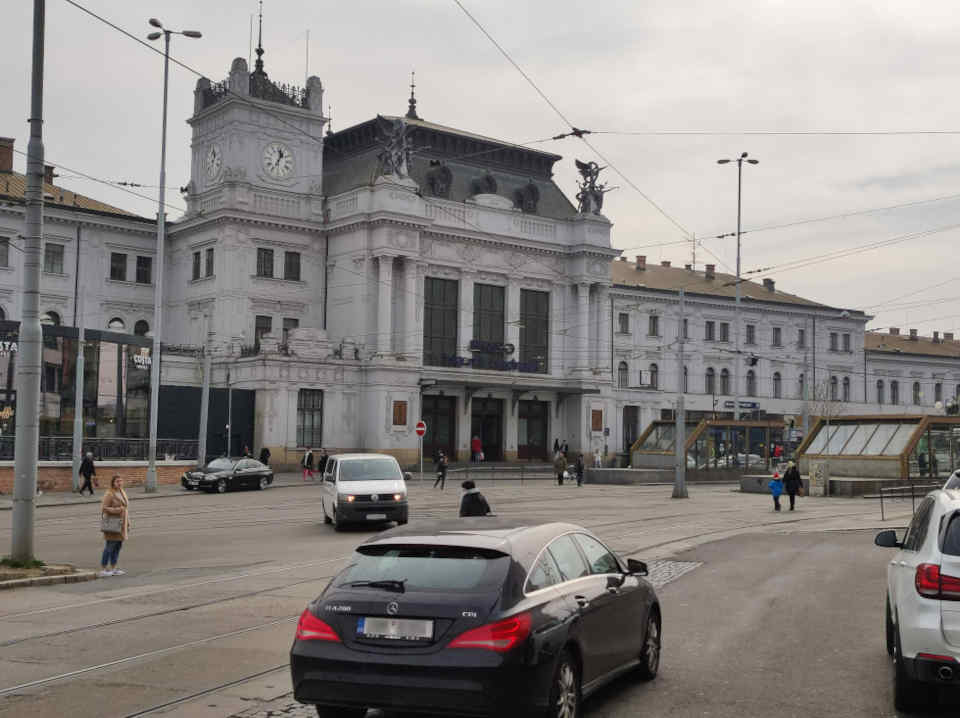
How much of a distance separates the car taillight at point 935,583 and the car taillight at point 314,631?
4182 millimetres

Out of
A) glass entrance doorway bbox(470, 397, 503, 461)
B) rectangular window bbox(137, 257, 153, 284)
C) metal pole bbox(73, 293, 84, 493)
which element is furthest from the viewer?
glass entrance doorway bbox(470, 397, 503, 461)

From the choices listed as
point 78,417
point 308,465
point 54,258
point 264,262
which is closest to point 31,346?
point 78,417

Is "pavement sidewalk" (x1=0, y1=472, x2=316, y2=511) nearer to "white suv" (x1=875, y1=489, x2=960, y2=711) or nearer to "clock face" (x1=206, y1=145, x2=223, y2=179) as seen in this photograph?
"clock face" (x1=206, y1=145, x2=223, y2=179)

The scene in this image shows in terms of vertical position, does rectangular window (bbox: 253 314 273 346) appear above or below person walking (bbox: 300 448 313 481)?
above

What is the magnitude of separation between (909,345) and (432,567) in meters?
109

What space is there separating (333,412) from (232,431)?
5.71 m

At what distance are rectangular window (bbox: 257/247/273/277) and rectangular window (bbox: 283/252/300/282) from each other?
934mm

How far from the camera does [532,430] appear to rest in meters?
72.2

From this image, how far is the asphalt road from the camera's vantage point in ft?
29.8

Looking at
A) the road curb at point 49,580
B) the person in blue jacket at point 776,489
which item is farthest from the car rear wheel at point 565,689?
the person in blue jacket at point 776,489

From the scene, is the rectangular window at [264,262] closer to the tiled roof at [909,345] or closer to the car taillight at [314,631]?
the car taillight at [314,631]

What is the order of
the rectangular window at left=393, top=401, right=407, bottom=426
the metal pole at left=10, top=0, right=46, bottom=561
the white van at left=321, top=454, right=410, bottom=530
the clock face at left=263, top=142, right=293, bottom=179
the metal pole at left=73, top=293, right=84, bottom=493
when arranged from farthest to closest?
1. the clock face at left=263, top=142, right=293, bottom=179
2. the rectangular window at left=393, top=401, right=407, bottom=426
3. the metal pole at left=73, top=293, right=84, bottom=493
4. the white van at left=321, top=454, right=410, bottom=530
5. the metal pole at left=10, top=0, right=46, bottom=561

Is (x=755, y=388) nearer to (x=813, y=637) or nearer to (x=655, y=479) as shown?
(x=655, y=479)

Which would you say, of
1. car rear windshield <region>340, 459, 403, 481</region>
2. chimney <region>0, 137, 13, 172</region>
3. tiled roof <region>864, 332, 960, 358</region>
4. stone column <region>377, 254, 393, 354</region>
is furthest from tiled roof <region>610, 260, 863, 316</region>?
car rear windshield <region>340, 459, 403, 481</region>
